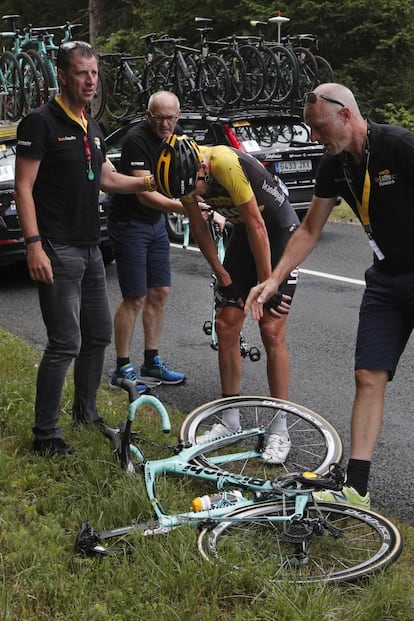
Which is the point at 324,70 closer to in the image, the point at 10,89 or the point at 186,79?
the point at 186,79

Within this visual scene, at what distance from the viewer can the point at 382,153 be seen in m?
4.24

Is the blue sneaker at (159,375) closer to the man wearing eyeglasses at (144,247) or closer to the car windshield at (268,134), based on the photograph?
the man wearing eyeglasses at (144,247)

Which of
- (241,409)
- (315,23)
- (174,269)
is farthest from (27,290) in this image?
(315,23)

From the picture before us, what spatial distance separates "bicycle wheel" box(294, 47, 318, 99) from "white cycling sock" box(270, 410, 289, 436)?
11.9 metres

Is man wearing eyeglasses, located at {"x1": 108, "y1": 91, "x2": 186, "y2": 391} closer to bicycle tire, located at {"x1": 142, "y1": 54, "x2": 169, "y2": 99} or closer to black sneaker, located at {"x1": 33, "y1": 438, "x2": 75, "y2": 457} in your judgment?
black sneaker, located at {"x1": 33, "y1": 438, "x2": 75, "y2": 457}

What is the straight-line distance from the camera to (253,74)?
16141mm

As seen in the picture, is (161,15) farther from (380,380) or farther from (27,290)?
(380,380)

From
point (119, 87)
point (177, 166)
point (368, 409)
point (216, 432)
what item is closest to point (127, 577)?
point (368, 409)

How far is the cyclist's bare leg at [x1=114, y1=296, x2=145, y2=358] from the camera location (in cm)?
682

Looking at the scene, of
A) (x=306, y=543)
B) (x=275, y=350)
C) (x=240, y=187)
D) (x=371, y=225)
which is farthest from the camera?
(x=275, y=350)

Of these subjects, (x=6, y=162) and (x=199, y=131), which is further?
(x=199, y=131)

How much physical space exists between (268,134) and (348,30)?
33.2 feet

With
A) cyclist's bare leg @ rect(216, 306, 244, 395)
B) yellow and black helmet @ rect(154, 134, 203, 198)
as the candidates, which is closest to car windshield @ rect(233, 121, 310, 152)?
cyclist's bare leg @ rect(216, 306, 244, 395)

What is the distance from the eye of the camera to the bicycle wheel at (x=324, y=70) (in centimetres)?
1672
